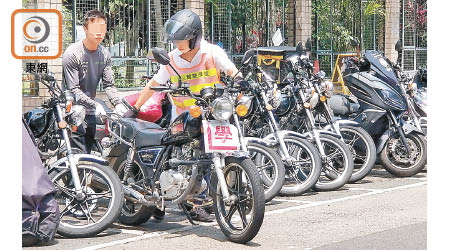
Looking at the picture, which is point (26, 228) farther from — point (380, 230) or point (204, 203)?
point (380, 230)

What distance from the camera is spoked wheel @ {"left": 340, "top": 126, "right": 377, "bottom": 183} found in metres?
10.3

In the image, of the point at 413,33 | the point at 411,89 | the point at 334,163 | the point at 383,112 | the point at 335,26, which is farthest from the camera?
the point at 413,33

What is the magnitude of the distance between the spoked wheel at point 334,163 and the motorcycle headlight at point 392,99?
4.67 ft

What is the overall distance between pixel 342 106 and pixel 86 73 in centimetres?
376

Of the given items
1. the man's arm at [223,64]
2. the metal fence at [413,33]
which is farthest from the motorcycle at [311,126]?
the metal fence at [413,33]

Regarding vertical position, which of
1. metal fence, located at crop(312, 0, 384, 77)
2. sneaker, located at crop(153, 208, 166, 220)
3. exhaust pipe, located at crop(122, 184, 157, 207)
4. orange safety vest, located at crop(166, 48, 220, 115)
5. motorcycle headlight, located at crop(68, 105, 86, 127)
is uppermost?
metal fence, located at crop(312, 0, 384, 77)

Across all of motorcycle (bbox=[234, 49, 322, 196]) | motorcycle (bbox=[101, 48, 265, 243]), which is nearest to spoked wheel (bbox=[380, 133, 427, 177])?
motorcycle (bbox=[234, 49, 322, 196])

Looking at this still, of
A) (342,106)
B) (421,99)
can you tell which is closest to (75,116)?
(342,106)

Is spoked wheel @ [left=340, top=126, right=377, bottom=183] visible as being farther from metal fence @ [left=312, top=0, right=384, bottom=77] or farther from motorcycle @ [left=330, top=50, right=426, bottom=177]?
metal fence @ [left=312, top=0, right=384, bottom=77]

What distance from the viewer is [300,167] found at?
31.8 feet

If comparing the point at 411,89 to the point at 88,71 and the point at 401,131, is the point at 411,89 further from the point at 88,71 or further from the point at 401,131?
the point at 88,71

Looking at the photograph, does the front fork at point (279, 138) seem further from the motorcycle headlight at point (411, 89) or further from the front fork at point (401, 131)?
the motorcycle headlight at point (411, 89)

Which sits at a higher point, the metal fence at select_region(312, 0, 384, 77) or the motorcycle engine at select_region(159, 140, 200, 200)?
the metal fence at select_region(312, 0, 384, 77)

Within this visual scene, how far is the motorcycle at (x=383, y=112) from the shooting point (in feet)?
36.0
